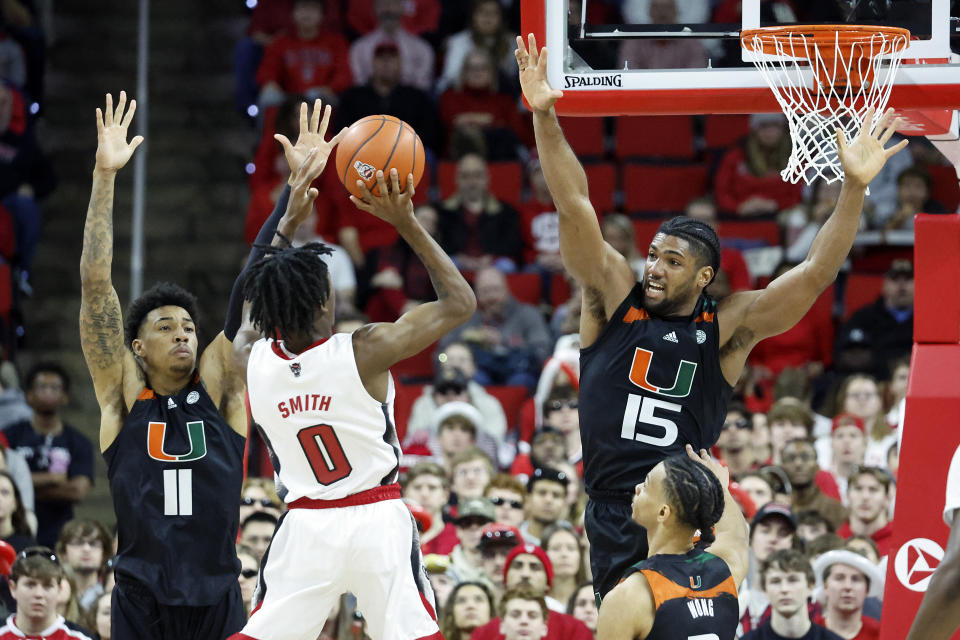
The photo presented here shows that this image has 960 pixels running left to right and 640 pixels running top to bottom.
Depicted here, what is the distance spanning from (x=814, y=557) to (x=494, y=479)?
214cm

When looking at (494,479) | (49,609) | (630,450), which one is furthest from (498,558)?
(630,450)

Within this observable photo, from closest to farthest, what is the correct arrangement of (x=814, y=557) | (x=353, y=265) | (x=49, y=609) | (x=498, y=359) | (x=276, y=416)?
(x=276, y=416) → (x=49, y=609) → (x=814, y=557) → (x=498, y=359) → (x=353, y=265)

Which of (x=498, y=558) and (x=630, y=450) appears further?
(x=498, y=558)

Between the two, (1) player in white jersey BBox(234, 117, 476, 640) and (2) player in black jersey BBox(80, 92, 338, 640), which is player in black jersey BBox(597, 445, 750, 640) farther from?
(2) player in black jersey BBox(80, 92, 338, 640)

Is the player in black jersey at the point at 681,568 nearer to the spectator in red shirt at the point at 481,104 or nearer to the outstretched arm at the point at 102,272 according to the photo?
the outstretched arm at the point at 102,272

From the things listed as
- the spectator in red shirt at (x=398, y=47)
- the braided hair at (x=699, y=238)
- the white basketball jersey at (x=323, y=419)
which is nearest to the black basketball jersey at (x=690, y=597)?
the white basketball jersey at (x=323, y=419)

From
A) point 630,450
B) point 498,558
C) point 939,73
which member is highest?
point 939,73

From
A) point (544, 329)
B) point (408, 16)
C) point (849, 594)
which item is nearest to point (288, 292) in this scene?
point (849, 594)

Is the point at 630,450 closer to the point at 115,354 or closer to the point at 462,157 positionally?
the point at 115,354

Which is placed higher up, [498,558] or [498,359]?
[498,359]

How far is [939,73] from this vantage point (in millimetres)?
6434

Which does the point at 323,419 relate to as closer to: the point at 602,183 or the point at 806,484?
the point at 806,484

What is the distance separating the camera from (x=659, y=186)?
542 inches

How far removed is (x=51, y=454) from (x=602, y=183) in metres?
5.52
